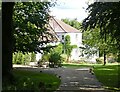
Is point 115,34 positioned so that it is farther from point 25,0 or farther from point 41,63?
point 41,63

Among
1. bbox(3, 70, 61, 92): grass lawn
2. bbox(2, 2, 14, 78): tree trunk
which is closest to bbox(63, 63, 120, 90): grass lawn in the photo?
A: bbox(3, 70, 61, 92): grass lawn

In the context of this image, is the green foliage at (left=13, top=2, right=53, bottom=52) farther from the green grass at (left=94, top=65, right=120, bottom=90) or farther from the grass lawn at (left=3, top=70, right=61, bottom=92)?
the grass lawn at (left=3, top=70, right=61, bottom=92)

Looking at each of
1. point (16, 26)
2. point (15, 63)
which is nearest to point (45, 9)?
point (16, 26)

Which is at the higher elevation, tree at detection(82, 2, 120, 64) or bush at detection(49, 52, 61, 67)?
tree at detection(82, 2, 120, 64)

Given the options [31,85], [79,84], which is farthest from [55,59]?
[31,85]

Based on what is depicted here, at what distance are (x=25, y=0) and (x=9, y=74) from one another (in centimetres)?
472

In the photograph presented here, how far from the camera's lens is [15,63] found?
16.7 metres

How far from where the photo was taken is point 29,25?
12859mm

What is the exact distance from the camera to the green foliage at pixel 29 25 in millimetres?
12430

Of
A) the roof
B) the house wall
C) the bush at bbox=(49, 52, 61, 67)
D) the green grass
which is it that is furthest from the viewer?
the roof

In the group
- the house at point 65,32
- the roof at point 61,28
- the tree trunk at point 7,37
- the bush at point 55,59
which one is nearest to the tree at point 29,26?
the tree trunk at point 7,37

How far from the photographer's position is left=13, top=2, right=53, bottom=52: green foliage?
12.4 meters

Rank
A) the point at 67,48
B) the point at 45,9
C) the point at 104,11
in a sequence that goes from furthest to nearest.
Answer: the point at 67,48
the point at 45,9
the point at 104,11

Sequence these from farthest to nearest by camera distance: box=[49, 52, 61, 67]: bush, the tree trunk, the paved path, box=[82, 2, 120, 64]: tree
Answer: box=[49, 52, 61, 67]: bush, the tree trunk, box=[82, 2, 120, 64]: tree, the paved path
